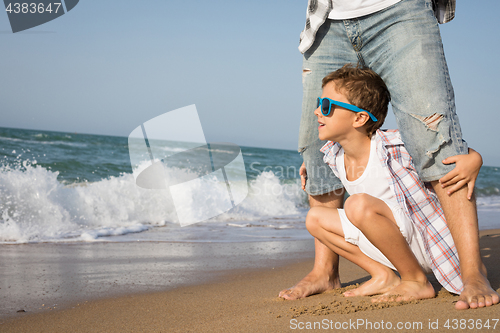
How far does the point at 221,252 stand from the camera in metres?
3.35

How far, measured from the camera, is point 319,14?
1.78m

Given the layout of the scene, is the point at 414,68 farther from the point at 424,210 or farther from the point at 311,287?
the point at 311,287

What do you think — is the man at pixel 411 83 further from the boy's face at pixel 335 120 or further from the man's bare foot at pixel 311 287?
the boy's face at pixel 335 120

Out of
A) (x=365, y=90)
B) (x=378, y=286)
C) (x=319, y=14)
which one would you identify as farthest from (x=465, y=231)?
(x=319, y=14)

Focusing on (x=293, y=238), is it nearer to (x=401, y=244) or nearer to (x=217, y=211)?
(x=217, y=211)

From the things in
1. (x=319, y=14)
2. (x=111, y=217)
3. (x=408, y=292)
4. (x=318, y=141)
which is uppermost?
(x=319, y=14)

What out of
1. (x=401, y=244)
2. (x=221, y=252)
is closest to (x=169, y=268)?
(x=221, y=252)

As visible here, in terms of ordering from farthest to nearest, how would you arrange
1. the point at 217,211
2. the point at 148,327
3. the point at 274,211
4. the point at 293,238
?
the point at 274,211, the point at 217,211, the point at 293,238, the point at 148,327

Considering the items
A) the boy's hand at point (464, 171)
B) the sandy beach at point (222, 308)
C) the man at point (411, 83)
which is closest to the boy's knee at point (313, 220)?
the man at point (411, 83)

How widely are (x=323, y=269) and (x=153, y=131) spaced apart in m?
3.10

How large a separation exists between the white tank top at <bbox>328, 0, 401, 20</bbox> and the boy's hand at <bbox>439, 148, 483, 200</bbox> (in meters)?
0.69

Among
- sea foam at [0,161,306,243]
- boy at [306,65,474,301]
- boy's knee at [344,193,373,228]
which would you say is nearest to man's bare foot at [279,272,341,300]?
boy at [306,65,474,301]

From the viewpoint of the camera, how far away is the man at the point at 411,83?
4.57 feet

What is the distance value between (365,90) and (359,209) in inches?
22.0
